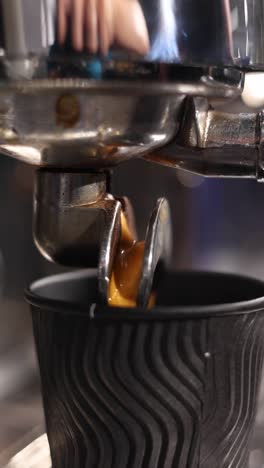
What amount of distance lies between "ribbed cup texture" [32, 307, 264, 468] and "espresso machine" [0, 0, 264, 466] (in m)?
0.03

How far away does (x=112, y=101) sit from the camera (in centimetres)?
35

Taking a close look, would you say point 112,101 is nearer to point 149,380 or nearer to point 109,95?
point 109,95

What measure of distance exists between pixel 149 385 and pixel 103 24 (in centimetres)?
20

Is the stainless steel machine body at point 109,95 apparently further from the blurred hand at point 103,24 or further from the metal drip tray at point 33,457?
the metal drip tray at point 33,457

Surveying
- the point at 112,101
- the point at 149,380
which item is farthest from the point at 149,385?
the point at 112,101

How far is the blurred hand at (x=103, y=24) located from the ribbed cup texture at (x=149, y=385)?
0.48ft

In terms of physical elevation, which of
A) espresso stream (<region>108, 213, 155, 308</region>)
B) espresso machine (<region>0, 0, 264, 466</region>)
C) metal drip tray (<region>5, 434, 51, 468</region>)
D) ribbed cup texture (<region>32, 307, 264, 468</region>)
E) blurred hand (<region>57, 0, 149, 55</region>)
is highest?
blurred hand (<region>57, 0, 149, 55</region>)

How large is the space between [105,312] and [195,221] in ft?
1.30

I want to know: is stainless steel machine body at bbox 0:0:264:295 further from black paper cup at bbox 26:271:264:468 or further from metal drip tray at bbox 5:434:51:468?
metal drip tray at bbox 5:434:51:468

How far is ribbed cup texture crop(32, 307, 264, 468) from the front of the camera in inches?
14.2

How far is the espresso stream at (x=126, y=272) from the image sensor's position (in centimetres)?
40

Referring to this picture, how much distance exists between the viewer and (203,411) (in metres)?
0.38

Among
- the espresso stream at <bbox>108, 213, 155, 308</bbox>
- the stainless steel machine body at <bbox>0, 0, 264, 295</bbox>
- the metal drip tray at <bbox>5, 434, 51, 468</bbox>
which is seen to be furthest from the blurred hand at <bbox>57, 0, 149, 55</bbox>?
the metal drip tray at <bbox>5, 434, 51, 468</bbox>

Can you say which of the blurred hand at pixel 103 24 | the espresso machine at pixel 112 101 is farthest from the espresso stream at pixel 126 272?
the blurred hand at pixel 103 24
